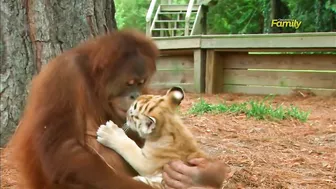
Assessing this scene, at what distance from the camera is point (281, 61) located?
449 inches

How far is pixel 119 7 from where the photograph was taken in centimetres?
2848

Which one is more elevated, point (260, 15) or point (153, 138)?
point (153, 138)

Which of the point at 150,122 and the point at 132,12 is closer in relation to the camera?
the point at 150,122

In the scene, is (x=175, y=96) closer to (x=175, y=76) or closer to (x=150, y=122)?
(x=150, y=122)

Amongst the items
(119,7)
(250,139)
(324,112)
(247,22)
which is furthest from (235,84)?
(119,7)

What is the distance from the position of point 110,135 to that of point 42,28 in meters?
2.24

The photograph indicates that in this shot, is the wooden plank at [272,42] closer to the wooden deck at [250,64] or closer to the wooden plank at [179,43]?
the wooden deck at [250,64]

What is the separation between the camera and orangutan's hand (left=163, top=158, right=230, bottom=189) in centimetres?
356

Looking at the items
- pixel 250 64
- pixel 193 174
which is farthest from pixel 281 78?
pixel 193 174

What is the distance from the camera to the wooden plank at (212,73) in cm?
1157

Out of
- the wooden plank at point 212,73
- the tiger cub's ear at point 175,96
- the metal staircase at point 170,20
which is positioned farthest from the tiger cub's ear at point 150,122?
the metal staircase at point 170,20

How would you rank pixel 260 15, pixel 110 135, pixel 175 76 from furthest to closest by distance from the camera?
pixel 260 15, pixel 175 76, pixel 110 135

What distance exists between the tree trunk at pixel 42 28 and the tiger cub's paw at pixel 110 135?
1.96 m

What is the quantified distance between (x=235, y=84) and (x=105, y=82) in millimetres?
8554
